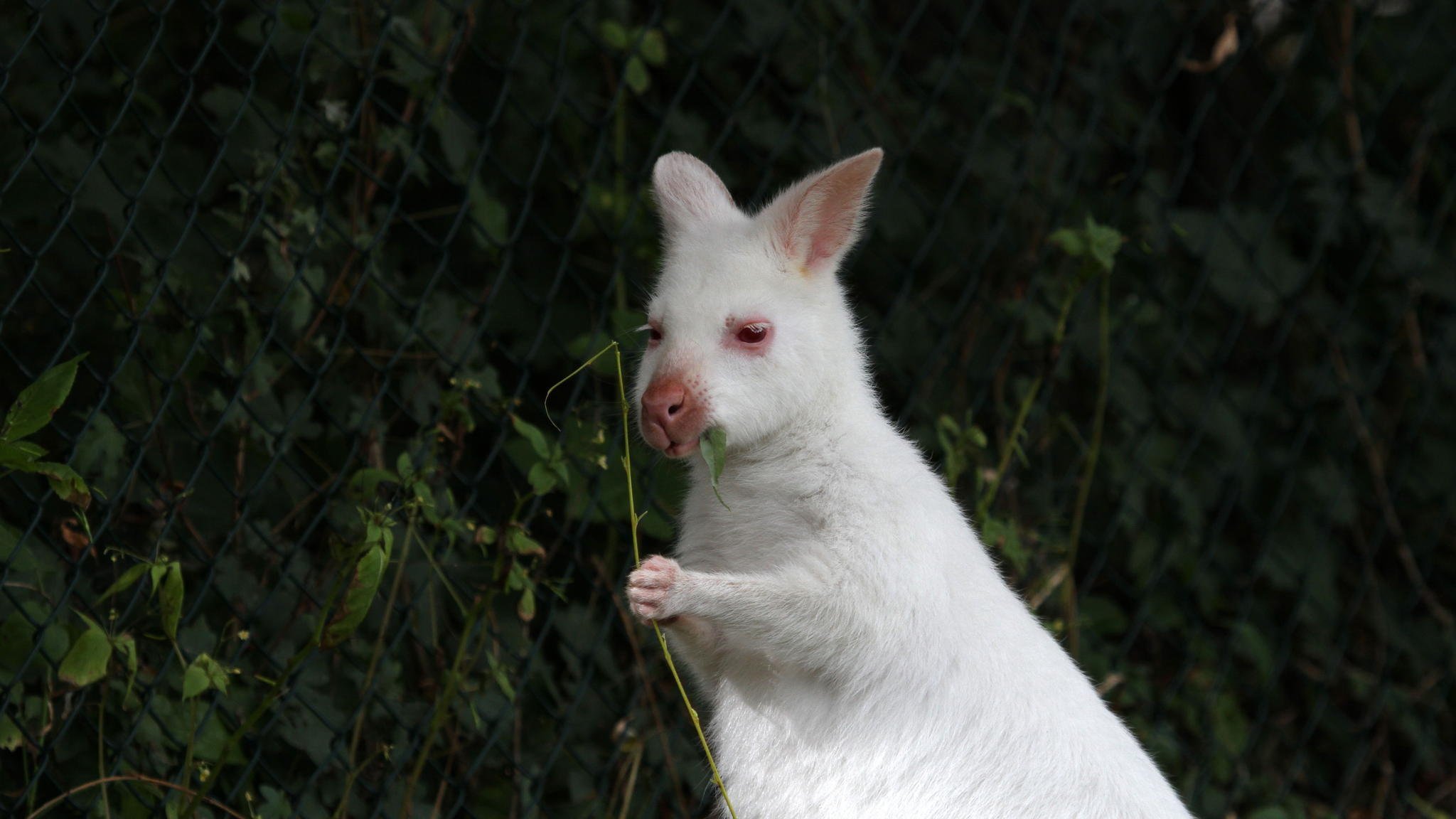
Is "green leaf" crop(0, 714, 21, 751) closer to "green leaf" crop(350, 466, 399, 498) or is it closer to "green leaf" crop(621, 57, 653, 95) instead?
"green leaf" crop(350, 466, 399, 498)

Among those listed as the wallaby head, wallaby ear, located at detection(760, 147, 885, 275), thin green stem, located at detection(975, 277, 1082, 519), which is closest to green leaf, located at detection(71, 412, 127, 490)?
the wallaby head

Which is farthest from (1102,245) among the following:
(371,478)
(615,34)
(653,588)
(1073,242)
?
(371,478)

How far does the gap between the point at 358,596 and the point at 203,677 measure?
12.9 inches

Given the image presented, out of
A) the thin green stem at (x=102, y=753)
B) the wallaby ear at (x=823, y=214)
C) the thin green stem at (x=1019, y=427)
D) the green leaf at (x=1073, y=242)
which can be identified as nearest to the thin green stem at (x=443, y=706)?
the thin green stem at (x=102, y=753)

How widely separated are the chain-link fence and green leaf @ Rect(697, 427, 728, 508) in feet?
1.54

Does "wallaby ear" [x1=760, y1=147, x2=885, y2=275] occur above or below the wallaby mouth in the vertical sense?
above

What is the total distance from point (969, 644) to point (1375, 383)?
297 cm

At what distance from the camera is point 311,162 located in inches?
141

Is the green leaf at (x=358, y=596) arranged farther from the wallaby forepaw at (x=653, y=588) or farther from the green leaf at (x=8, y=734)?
the green leaf at (x=8, y=734)

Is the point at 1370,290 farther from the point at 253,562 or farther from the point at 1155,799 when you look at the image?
the point at 253,562

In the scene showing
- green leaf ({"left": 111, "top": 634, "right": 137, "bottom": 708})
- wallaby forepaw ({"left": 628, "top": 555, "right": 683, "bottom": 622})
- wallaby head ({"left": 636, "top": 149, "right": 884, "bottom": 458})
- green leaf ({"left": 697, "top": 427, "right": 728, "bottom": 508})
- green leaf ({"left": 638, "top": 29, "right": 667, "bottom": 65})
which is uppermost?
wallaby head ({"left": 636, "top": 149, "right": 884, "bottom": 458})

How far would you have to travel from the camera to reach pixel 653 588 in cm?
235

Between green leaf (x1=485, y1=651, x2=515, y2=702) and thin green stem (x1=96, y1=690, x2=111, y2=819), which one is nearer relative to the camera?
thin green stem (x1=96, y1=690, x2=111, y2=819)

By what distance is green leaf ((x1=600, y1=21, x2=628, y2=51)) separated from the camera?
379 cm
